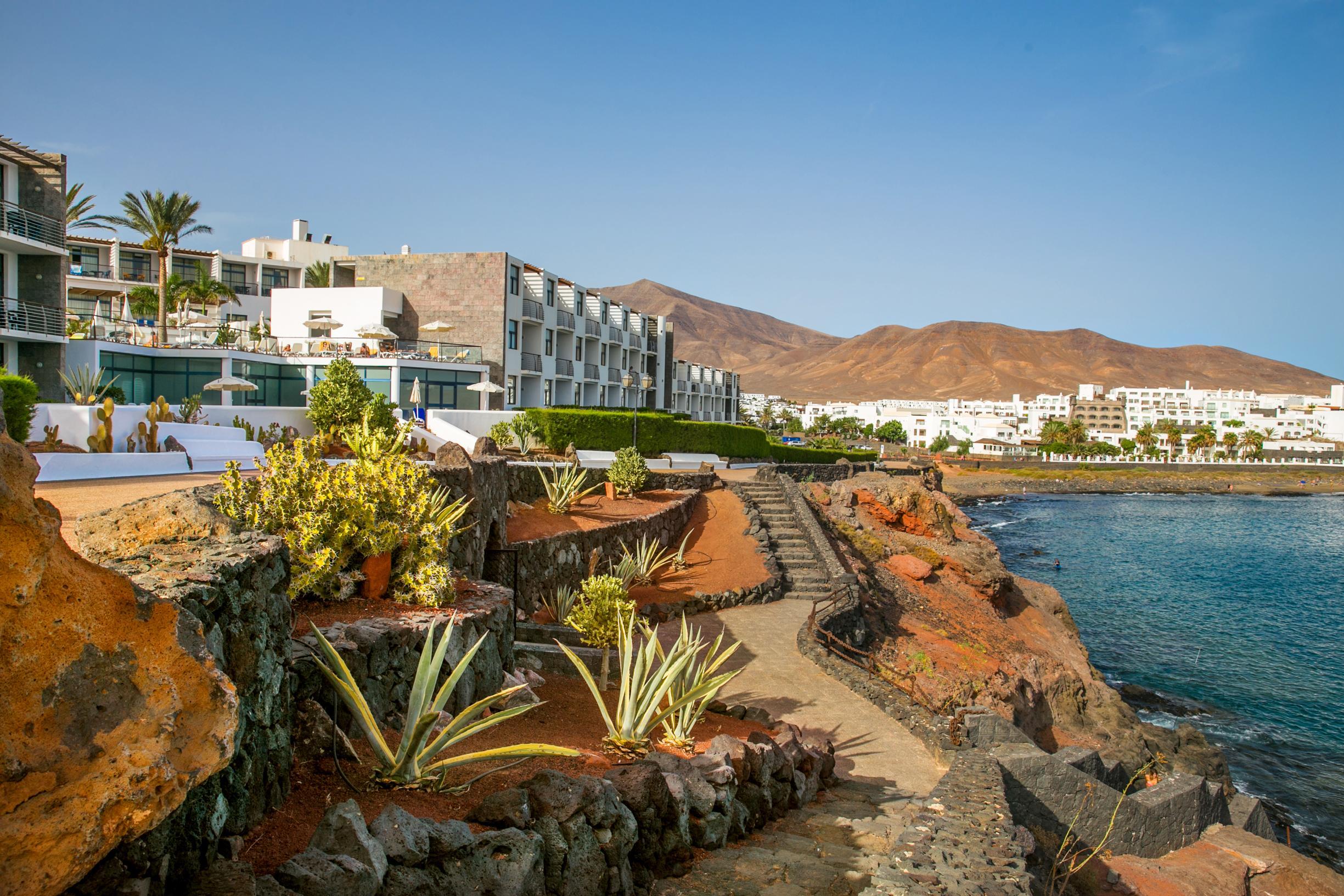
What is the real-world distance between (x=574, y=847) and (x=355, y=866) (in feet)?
5.90

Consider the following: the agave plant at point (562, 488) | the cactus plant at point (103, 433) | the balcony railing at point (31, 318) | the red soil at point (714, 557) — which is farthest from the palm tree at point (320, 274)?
the cactus plant at point (103, 433)

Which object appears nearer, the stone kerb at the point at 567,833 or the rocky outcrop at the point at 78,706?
the rocky outcrop at the point at 78,706

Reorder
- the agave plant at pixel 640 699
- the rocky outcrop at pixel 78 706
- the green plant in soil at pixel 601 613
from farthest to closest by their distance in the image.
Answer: the green plant in soil at pixel 601 613 < the agave plant at pixel 640 699 < the rocky outcrop at pixel 78 706

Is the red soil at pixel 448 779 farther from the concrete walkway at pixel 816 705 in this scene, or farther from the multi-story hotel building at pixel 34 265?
the multi-story hotel building at pixel 34 265

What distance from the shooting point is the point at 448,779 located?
6.41 m

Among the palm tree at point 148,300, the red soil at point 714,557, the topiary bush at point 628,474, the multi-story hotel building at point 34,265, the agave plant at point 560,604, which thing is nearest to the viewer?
the agave plant at point 560,604

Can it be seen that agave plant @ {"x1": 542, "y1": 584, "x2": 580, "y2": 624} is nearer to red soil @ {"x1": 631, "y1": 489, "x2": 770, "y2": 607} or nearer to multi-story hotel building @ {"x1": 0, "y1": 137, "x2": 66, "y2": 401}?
red soil @ {"x1": 631, "y1": 489, "x2": 770, "y2": 607}

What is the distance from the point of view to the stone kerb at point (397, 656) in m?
6.68

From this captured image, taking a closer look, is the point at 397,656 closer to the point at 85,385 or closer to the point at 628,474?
the point at 628,474

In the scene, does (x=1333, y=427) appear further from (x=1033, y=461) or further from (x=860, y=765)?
(x=860, y=765)

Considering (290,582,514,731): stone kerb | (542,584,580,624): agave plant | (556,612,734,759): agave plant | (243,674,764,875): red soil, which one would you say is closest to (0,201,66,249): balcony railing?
(542,584,580,624): agave plant

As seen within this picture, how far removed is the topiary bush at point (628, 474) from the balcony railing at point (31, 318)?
62.1 feet

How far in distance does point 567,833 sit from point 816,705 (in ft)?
27.2

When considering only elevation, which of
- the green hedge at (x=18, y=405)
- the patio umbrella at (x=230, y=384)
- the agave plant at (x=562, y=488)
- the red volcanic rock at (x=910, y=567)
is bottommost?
the red volcanic rock at (x=910, y=567)
